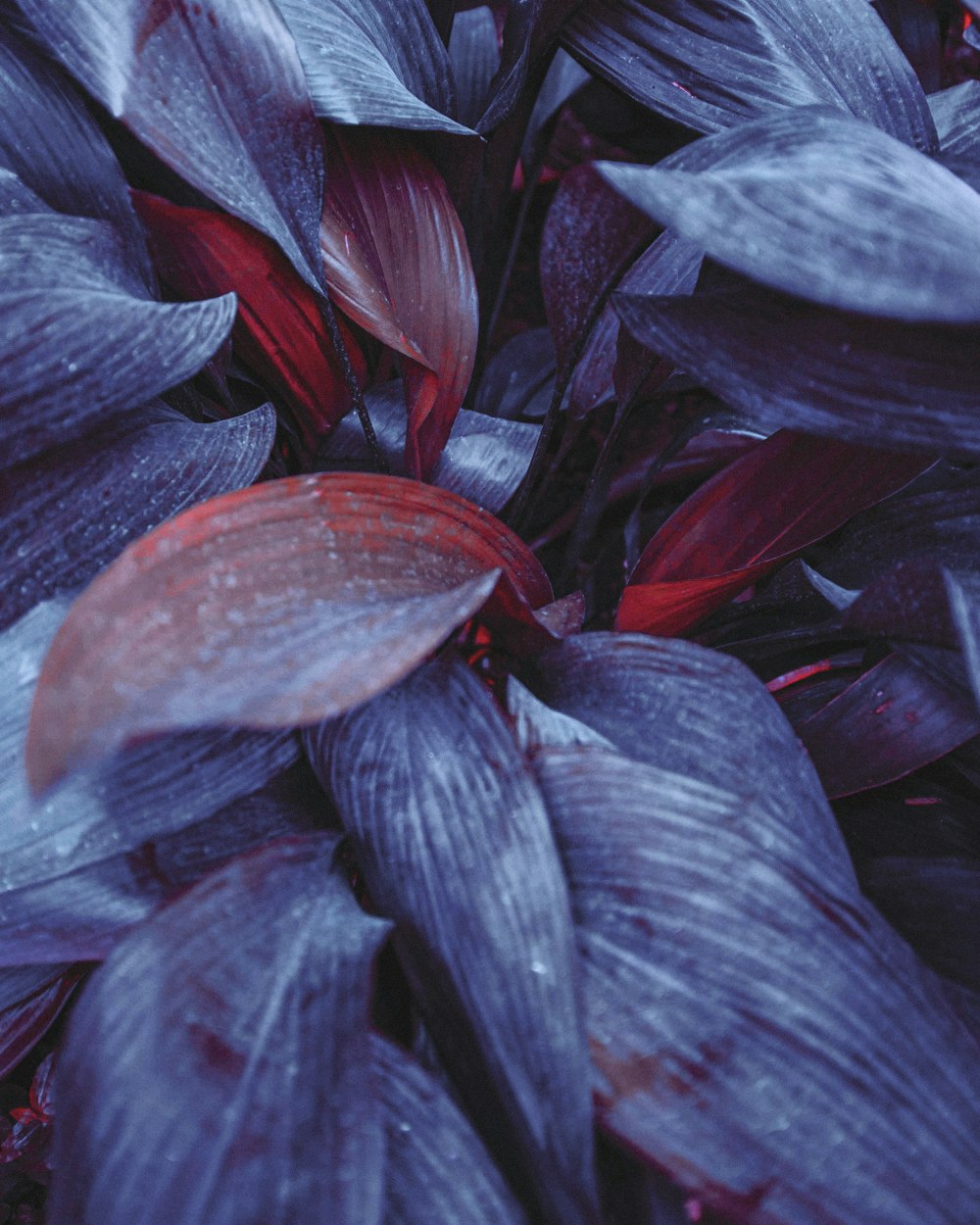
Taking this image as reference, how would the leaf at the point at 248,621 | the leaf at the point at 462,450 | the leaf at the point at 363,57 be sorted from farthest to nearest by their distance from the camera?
the leaf at the point at 462,450, the leaf at the point at 363,57, the leaf at the point at 248,621

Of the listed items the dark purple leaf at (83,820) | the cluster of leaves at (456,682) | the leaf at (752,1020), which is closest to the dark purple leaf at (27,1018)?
the cluster of leaves at (456,682)

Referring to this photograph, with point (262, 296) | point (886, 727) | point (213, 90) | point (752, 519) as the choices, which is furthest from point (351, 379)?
point (886, 727)

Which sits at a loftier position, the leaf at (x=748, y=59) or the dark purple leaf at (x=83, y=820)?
the leaf at (x=748, y=59)

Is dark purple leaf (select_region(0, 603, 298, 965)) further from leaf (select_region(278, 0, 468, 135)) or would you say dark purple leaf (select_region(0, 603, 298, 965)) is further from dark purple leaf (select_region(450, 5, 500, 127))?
dark purple leaf (select_region(450, 5, 500, 127))

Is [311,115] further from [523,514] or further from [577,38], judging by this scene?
[523,514]

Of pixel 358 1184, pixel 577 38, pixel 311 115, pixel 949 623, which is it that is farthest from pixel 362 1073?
pixel 577 38

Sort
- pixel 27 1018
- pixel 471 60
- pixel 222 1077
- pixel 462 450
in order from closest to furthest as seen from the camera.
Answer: pixel 222 1077
pixel 27 1018
pixel 462 450
pixel 471 60

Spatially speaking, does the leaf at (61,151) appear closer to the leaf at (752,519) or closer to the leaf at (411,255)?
the leaf at (411,255)

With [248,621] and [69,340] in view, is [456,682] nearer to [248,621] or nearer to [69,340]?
[248,621]
